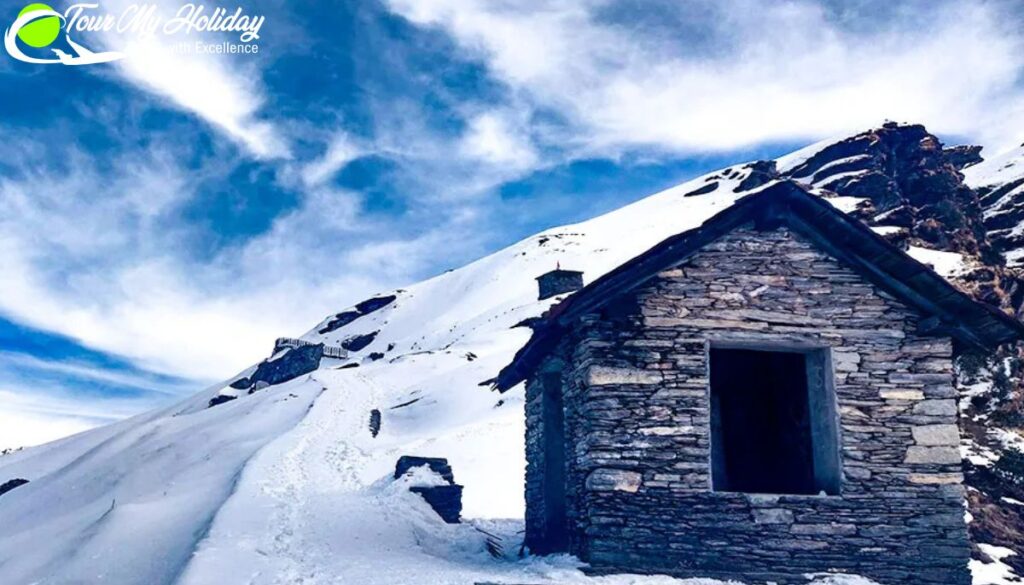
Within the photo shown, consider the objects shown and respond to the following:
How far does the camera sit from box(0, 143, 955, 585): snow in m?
10.3

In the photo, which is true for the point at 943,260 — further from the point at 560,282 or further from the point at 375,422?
the point at 375,422

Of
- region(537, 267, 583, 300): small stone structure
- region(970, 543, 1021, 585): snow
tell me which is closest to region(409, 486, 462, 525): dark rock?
region(970, 543, 1021, 585): snow

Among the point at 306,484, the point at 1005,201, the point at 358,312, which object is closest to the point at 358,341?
the point at 358,312

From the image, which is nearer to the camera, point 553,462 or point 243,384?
point 553,462

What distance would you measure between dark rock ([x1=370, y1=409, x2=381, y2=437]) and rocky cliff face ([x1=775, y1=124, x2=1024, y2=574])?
18.9 meters

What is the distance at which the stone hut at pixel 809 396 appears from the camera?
9.36 m

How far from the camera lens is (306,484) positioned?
1861cm

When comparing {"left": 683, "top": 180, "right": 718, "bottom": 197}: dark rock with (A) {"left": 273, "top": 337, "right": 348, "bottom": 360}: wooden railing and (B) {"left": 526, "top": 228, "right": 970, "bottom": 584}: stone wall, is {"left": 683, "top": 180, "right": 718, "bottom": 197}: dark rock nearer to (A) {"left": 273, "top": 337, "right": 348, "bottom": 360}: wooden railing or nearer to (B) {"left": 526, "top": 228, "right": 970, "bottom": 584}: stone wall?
(A) {"left": 273, "top": 337, "right": 348, "bottom": 360}: wooden railing

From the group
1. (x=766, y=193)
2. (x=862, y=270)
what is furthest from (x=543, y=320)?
(x=862, y=270)

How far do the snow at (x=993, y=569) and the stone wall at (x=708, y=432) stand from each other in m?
5.11

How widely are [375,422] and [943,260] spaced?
2422 cm

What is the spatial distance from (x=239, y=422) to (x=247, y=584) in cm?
2251

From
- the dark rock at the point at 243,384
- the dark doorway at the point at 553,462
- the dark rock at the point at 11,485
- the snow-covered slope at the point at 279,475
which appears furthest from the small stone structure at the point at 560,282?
the dark doorway at the point at 553,462

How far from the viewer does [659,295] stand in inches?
394
